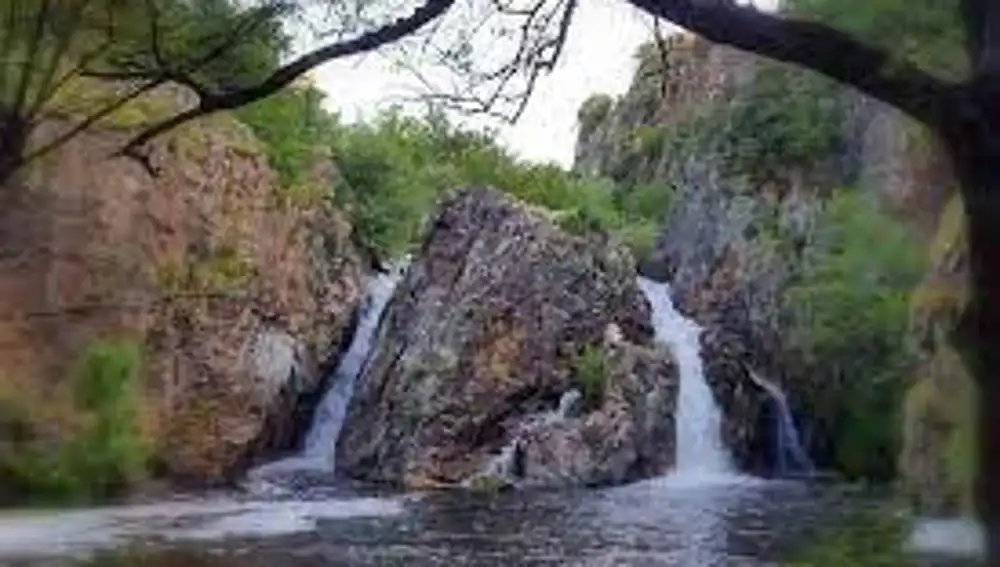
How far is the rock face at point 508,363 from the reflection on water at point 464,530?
10.8 ft

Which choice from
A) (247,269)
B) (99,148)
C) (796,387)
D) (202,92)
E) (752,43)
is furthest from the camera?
(796,387)

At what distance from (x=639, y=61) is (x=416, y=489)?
22.6 m

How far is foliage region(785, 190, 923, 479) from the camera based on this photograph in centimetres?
2544

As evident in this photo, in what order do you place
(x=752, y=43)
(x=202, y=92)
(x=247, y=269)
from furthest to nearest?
(x=247, y=269) → (x=202, y=92) → (x=752, y=43)

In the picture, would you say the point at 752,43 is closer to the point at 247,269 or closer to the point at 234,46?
the point at 234,46

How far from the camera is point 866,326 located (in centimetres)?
2833

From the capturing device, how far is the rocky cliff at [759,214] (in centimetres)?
3050

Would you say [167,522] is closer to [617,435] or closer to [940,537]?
[617,435]

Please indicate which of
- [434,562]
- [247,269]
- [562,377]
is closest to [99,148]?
[434,562]

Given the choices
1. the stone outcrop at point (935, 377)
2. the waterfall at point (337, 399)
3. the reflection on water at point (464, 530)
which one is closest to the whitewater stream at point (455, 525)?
the reflection on water at point (464, 530)

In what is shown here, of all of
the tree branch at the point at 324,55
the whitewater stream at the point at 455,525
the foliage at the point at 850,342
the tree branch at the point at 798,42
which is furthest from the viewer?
the foliage at the point at 850,342

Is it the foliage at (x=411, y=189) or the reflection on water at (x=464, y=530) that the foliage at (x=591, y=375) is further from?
the foliage at (x=411, y=189)

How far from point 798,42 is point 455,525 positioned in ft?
55.8

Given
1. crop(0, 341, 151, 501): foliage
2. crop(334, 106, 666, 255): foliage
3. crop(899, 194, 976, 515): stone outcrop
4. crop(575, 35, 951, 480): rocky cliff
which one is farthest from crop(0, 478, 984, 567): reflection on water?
crop(334, 106, 666, 255): foliage
